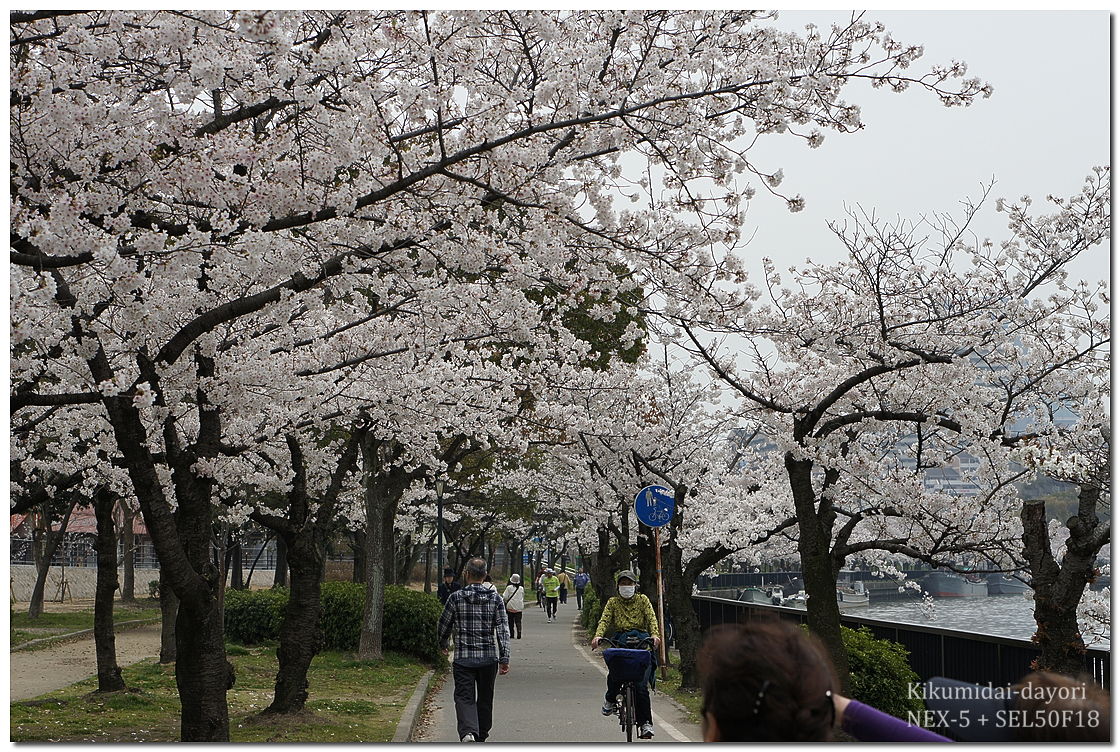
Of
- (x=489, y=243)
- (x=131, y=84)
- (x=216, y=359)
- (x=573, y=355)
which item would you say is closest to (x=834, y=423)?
(x=573, y=355)

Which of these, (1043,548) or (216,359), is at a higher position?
(216,359)

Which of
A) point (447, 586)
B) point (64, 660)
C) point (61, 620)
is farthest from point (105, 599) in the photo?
point (61, 620)

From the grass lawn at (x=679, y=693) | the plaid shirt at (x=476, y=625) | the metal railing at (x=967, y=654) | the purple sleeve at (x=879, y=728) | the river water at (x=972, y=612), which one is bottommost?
the grass lawn at (x=679, y=693)

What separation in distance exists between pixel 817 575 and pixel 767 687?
8991 millimetres

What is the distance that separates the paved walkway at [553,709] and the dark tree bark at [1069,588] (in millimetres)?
3555

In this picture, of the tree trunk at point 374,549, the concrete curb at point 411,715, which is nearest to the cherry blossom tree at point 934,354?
the concrete curb at point 411,715

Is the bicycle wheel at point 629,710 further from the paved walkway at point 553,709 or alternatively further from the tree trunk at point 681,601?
the tree trunk at point 681,601

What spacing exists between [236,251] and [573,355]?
25.0 ft

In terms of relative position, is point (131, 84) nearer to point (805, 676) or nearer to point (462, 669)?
point (462, 669)

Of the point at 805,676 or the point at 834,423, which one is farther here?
the point at 834,423

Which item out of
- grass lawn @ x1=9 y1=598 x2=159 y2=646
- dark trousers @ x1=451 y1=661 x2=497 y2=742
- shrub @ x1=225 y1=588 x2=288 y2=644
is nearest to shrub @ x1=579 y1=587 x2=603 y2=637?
shrub @ x1=225 y1=588 x2=288 y2=644

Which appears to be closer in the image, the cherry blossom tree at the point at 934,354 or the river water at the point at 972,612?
the cherry blossom tree at the point at 934,354

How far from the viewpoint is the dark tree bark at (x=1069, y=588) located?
358 inches

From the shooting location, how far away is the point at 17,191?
6.27 metres
